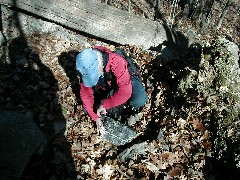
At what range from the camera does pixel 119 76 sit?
4500 mm

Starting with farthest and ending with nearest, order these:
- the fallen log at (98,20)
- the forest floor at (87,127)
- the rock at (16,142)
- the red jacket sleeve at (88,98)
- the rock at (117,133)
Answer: the fallen log at (98,20) < the rock at (117,133) < the red jacket sleeve at (88,98) < the forest floor at (87,127) < the rock at (16,142)

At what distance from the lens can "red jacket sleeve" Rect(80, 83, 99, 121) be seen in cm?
493

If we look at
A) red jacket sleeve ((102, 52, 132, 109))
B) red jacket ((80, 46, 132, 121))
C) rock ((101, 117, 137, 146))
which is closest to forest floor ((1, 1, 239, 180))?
rock ((101, 117, 137, 146))

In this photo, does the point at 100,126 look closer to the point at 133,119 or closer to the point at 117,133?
the point at 117,133

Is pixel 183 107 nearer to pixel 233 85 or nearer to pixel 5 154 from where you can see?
pixel 233 85

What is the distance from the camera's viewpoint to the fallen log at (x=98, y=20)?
24.3ft

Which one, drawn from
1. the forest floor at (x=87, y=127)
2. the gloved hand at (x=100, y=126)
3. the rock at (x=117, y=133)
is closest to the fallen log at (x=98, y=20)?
the forest floor at (x=87, y=127)

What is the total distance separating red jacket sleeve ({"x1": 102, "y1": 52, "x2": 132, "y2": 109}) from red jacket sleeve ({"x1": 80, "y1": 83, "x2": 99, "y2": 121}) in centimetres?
32

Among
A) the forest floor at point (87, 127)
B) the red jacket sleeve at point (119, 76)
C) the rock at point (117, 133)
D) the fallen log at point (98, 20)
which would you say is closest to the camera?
the red jacket sleeve at point (119, 76)

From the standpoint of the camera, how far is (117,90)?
4.74 metres

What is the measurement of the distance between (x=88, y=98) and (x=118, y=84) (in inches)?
28.6

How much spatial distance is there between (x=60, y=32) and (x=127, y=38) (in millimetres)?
1690

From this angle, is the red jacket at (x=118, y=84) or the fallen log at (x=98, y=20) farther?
the fallen log at (x=98, y=20)

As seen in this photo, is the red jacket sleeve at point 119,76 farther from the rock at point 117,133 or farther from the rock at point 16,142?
the rock at point 16,142
